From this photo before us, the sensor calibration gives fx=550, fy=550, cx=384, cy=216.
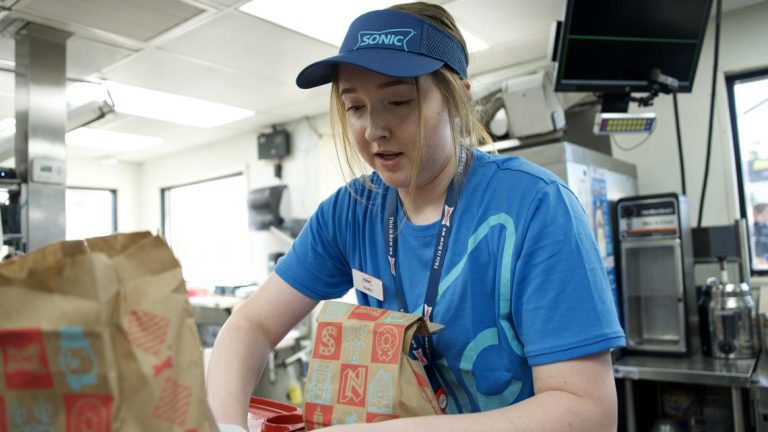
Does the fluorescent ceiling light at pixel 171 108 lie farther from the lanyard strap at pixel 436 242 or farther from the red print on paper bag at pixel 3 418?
the red print on paper bag at pixel 3 418

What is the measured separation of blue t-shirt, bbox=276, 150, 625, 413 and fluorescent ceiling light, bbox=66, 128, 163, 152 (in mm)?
5442

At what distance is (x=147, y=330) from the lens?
0.44 meters

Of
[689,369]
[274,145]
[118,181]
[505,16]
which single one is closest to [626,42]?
[505,16]

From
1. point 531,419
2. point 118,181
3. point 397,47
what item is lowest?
point 531,419

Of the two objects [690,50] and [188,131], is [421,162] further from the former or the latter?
[188,131]

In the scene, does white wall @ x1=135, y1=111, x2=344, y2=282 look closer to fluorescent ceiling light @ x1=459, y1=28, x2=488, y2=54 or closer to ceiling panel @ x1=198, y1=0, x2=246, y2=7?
fluorescent ceiling light @ x1=459, y1=28, x2=488, y2=54

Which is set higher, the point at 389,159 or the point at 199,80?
the point at 199,80

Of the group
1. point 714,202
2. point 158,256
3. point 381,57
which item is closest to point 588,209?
point 714,202

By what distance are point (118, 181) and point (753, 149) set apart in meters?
6.99

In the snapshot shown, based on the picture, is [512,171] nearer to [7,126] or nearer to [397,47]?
[397,47]

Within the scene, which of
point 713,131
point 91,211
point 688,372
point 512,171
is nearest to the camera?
point 512,171

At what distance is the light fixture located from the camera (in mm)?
2479

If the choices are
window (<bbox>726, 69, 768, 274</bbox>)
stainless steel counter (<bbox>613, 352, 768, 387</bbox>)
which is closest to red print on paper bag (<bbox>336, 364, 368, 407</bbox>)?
stainless steel counter (<bbox>613, 352, 768, 387</bbox>)

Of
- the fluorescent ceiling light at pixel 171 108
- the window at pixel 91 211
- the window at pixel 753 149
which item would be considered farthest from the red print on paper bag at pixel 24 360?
the window at pixel 91 211
